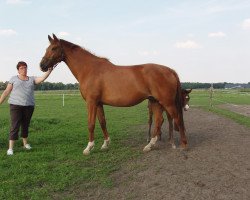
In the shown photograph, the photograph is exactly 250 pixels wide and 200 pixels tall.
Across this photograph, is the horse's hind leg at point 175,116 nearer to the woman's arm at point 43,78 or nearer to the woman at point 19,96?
the woman's arm at point 43,78

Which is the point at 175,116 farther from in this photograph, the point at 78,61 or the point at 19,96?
the point at 19,96

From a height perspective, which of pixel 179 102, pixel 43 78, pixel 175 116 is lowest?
pixel 175 116

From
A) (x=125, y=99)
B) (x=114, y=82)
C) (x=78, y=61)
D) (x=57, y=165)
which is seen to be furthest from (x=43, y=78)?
(x=57, y=165)

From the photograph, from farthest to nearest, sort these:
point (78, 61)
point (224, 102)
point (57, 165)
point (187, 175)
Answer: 1. point (224, 102)
2. point (78, 61)
3. point (57, 165)
4. point (187, 175)

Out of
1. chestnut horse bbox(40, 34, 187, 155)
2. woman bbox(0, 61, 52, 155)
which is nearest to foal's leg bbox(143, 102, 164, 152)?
chestnut horse bbox(40, 34, 187, 155)

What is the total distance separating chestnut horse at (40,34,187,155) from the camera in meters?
7.87

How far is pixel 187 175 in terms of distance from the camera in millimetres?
5934

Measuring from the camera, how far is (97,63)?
8391mm

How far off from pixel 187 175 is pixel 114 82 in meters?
2.98

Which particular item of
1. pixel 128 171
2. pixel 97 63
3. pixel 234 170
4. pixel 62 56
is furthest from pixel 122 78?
pixel 234 170

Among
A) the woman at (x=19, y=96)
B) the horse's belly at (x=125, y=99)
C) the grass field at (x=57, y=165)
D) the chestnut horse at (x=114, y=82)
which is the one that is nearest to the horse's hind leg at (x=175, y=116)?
the chestnut horse at (x=114, y=82)

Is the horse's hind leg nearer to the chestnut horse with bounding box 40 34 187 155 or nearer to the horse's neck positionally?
the chestnut horse with bounding box 40 34 187 155

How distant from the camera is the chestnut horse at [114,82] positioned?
310 inches

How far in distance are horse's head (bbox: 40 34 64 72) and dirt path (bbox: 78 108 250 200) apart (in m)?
3.03
